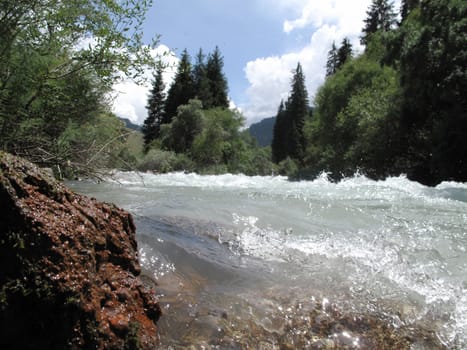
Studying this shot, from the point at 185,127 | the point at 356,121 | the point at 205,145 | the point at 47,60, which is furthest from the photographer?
the point at 185,127

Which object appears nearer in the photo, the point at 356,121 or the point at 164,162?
the point at 356,121

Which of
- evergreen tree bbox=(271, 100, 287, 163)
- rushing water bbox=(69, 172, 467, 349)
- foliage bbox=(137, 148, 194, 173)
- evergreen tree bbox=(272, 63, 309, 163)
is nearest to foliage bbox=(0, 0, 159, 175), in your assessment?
rushing water bbox=(69, 172, 467, 349)

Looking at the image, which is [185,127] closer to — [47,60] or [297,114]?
[297,114]

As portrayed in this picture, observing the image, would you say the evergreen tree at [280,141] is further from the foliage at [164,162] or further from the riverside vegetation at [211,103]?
the foliage at [164,162]

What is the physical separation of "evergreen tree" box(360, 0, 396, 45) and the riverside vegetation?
11 cm

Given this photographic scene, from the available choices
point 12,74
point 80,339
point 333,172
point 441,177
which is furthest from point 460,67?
point 80,339

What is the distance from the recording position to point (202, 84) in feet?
133

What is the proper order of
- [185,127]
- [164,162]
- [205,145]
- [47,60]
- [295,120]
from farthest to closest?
[295,120] → [185,127] → [205,145] → [164,162] → [47,60]

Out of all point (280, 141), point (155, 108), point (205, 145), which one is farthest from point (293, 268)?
point (280, 141)

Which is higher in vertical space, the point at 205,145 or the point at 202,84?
the point at 202,84

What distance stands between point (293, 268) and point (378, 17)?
43.7 m

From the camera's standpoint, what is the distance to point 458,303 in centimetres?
297

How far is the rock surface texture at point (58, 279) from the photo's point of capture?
173cm

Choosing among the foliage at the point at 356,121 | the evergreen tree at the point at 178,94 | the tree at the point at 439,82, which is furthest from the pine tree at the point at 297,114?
the tree at the point at 439,82
